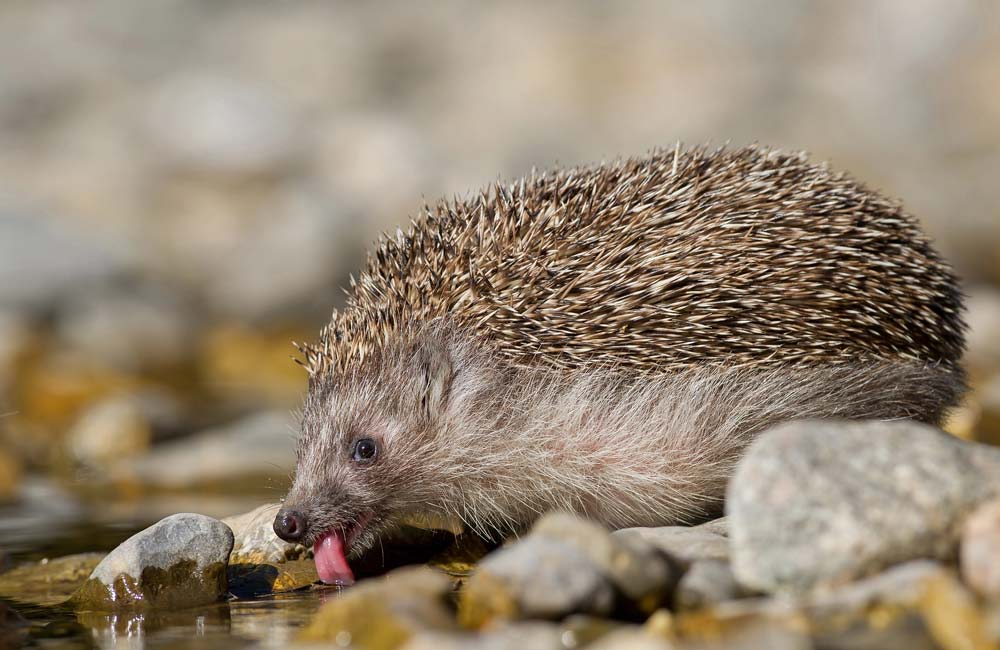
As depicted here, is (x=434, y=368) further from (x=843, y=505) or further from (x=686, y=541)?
(x=843, y=505)

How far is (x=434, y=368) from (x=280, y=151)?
1652 cm

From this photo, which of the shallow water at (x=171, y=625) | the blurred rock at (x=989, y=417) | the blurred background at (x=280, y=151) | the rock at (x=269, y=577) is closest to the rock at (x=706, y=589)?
the shallow water at (x=171, y=625)

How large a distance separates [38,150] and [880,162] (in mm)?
15708

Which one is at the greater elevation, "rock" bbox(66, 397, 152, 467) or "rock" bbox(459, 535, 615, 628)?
"rock" bbox(66, 397, 152, 467)

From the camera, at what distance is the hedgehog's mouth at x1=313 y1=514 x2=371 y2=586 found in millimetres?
6020

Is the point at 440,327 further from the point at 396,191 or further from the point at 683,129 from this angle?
the point at 683,129

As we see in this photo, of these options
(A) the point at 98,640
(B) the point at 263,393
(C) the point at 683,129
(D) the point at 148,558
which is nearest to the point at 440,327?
(D) the point at 148,558

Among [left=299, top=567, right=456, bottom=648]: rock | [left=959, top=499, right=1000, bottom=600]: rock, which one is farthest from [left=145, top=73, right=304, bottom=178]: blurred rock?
[left=959, top=499, right=1000, bottom=600]: rock

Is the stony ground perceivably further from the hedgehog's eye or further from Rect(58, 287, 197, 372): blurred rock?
the hedgehog's eye

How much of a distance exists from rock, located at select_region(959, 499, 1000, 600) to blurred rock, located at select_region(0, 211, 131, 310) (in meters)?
13.5

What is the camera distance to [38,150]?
85.1ft

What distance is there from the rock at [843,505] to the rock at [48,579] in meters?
3.31

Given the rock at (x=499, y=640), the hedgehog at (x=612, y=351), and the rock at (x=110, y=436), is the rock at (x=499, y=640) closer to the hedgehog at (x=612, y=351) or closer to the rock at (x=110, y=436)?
the hedgehog at (x=612, y=351)

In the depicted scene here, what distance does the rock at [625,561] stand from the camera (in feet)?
15.0
